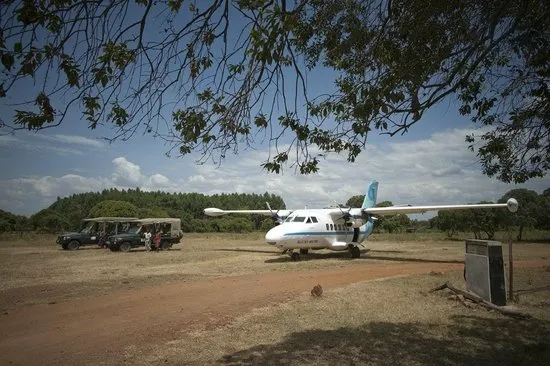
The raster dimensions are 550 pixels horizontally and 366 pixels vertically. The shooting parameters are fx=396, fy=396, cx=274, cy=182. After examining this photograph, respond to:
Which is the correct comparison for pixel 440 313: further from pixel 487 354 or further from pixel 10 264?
Answer: pixel 10 264

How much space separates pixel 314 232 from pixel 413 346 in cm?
1395

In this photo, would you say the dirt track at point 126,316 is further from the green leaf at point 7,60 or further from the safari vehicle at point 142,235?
the safari vehicle at point 142,235

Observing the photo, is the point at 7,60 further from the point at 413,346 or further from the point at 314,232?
the point at 314,232

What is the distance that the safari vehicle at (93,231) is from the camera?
27438 mm

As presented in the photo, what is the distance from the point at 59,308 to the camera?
30.3ft

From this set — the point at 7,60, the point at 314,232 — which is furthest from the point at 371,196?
the point at 7,60

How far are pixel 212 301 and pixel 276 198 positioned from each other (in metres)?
112

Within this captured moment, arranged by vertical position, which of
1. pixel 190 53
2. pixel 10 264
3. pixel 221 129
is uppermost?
pixel 190 53

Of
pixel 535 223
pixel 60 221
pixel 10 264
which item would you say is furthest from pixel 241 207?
pixel 10 264

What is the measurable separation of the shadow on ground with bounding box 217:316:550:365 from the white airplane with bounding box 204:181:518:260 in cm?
1176

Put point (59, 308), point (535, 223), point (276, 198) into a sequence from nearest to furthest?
point (59, 308), point (535, 223), point (276, 198)

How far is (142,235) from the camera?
2662cm

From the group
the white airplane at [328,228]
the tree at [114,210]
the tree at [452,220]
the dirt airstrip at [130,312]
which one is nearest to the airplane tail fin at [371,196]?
the white airplane at [328,228]

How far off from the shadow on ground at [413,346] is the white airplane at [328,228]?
463 inches
